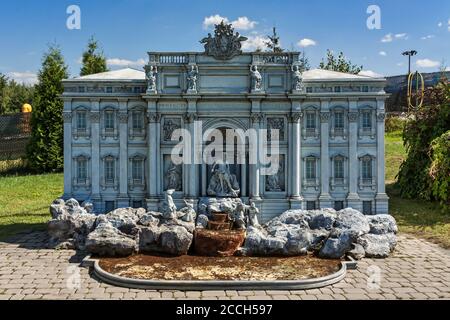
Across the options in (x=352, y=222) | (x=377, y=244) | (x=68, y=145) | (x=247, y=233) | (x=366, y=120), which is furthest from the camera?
(x=366, y=120)

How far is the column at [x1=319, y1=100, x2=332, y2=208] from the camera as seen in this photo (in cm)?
2334

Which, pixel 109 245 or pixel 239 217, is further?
pixel 239 217

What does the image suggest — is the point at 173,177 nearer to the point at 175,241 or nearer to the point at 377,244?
the point at 175,241

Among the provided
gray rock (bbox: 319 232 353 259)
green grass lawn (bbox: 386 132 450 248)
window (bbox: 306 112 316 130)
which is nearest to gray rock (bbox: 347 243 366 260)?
gray rock (bbox: 319 232 353 259)

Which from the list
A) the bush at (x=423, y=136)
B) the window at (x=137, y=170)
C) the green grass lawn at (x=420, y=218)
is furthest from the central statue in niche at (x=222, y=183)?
the bush at (x=423, y=136)

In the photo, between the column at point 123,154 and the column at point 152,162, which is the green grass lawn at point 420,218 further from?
the column at point 123,154

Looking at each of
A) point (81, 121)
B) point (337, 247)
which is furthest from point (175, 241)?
point (81, 121)

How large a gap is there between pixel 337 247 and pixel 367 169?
7012 millimetres

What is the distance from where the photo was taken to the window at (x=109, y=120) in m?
23.6

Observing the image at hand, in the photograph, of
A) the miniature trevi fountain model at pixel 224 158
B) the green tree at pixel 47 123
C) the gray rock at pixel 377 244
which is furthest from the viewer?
→ the green tree at pixel 47 123

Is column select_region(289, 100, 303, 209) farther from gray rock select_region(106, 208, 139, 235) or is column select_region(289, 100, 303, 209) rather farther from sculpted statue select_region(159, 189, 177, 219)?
gray rock select_region(106, 208, 139, 235)

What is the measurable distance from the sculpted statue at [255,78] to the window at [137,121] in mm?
6426

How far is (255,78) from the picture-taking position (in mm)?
22688

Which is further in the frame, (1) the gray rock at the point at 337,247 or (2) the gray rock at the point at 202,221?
(2) the gray rock at the point at 202,221
